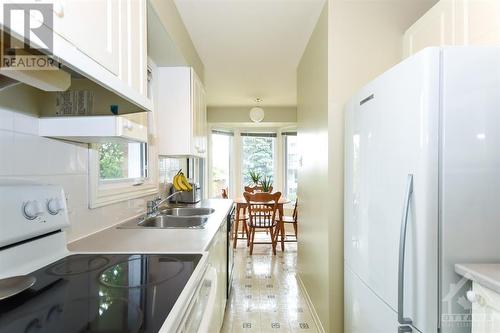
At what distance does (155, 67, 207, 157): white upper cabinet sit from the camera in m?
2.31

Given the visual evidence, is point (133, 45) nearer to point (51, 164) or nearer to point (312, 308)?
point (51, 164)

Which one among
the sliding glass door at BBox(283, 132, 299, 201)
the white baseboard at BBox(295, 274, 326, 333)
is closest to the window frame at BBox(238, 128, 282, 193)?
the sliding glass door at BBox(283, 132, 299, 201)

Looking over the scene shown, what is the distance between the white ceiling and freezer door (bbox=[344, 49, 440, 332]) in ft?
3.40

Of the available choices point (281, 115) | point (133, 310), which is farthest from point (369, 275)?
point (281, 115)

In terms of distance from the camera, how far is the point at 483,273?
87 centimetres

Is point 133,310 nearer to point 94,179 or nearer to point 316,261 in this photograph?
point 94,179

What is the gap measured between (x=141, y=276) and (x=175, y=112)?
169 centimetres

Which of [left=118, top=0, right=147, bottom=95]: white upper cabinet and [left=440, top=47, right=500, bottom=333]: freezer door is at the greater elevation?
[left=118, top=0, right=147, bottom=95]: white upper cabinet

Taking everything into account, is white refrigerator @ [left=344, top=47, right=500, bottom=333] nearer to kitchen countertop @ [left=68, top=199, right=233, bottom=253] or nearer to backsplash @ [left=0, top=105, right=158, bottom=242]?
kitchen countertop @ [left=68, top=199, right=233, bottom=253]

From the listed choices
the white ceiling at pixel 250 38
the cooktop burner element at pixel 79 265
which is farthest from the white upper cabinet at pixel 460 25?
the cooktop burner element at pixel 79 265

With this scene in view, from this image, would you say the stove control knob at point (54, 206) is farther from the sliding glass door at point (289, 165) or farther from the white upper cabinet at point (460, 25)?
the sliding glass door at point (289, 165)

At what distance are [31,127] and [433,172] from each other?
145cm

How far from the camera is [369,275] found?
1.31m
